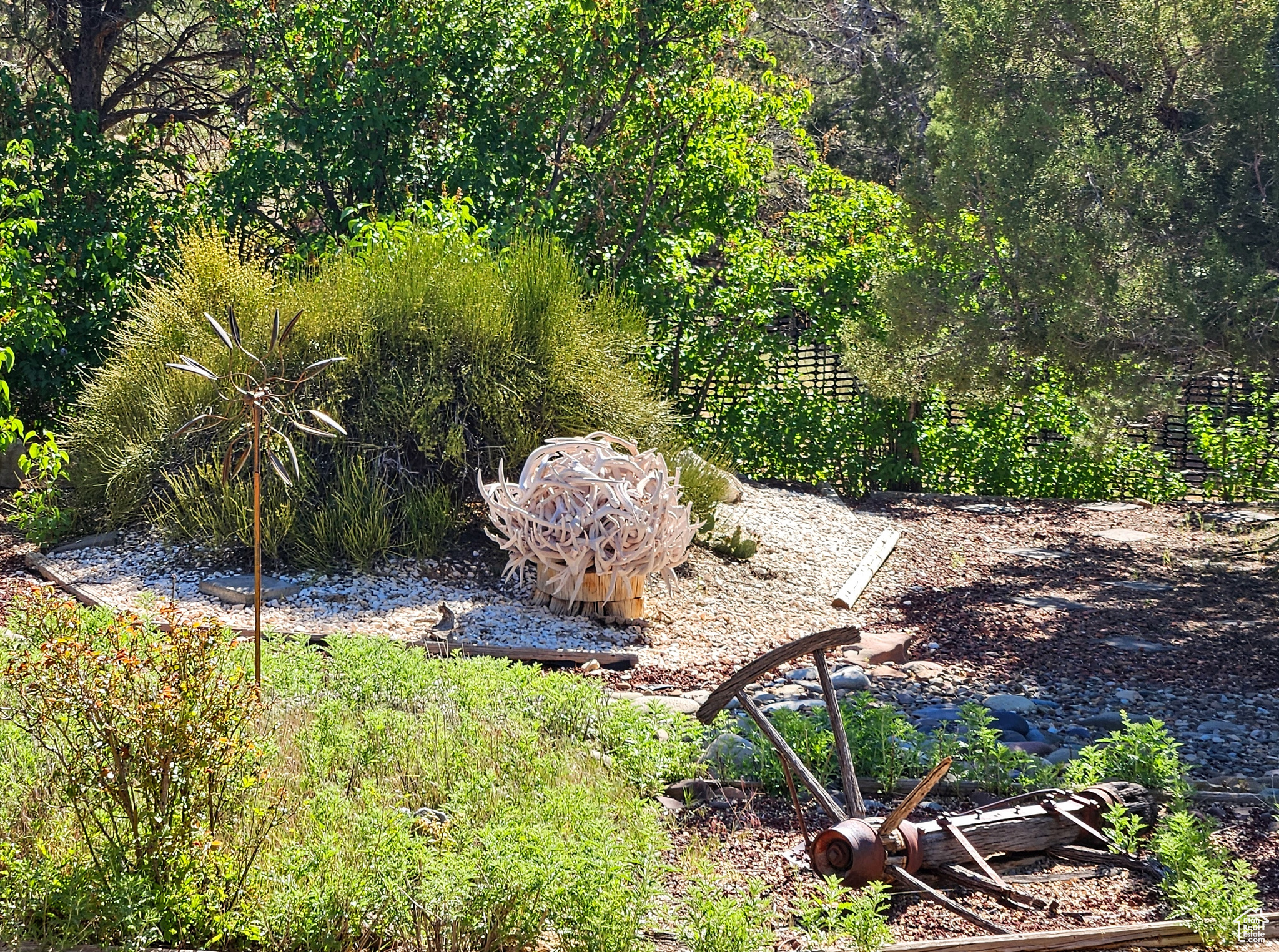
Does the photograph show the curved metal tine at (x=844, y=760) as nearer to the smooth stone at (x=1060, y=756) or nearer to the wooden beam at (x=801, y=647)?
the wooden beam at (x=801, y=647)

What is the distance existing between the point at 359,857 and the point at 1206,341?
17.0 feet

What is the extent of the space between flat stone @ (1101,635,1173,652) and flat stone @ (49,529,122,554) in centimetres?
546

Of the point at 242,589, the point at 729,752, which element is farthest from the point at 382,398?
the point at 729,752

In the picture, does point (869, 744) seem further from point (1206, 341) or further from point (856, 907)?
point (1206, 341)

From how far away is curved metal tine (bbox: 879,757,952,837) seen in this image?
2654mm

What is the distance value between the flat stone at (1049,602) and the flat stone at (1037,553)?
3.89 ft

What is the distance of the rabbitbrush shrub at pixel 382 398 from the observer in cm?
652

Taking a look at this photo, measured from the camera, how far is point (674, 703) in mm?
4633

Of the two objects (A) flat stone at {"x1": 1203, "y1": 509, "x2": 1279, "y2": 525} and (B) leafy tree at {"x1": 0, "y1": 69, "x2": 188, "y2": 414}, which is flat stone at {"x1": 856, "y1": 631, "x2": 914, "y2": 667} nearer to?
(A) flat stone at {"x1": 1203, "y1": 509, "x2": 1279, "y2": 525}

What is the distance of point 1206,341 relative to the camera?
616 cm

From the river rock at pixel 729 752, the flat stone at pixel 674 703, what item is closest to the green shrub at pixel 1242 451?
the flat stone at pixel 674 703

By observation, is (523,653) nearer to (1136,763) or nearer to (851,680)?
(851,680)

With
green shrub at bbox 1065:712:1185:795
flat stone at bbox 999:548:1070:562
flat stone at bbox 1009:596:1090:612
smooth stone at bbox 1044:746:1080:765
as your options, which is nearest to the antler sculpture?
smooth stone at bbox 1044:746:1080:765

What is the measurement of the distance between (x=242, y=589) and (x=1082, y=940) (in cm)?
445
